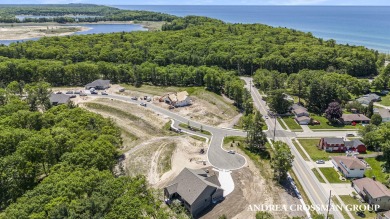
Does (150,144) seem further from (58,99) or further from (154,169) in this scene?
(58,99)

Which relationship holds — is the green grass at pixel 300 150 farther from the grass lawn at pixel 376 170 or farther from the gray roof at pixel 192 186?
the gray roof at pixel 192 186

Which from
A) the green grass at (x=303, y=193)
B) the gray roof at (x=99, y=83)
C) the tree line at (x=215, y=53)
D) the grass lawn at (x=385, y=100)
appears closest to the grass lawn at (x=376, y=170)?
the green grass at (x=303, y=193)

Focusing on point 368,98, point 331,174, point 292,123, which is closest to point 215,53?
point 292,123

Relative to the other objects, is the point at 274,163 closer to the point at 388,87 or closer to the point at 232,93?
the point at 232,93

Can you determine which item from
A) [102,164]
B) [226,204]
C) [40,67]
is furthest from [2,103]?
[226,204]

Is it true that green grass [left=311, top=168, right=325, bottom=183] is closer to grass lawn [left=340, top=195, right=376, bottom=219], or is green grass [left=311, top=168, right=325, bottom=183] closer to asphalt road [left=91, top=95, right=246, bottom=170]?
grass lawn [left=340, top=195, right=376, bottom=219]

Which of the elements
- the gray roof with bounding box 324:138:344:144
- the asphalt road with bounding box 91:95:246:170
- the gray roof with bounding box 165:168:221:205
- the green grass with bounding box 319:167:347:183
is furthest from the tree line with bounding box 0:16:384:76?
the gray roof with bounding box 165:168:221:205

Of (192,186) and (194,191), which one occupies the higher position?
(192,186)
